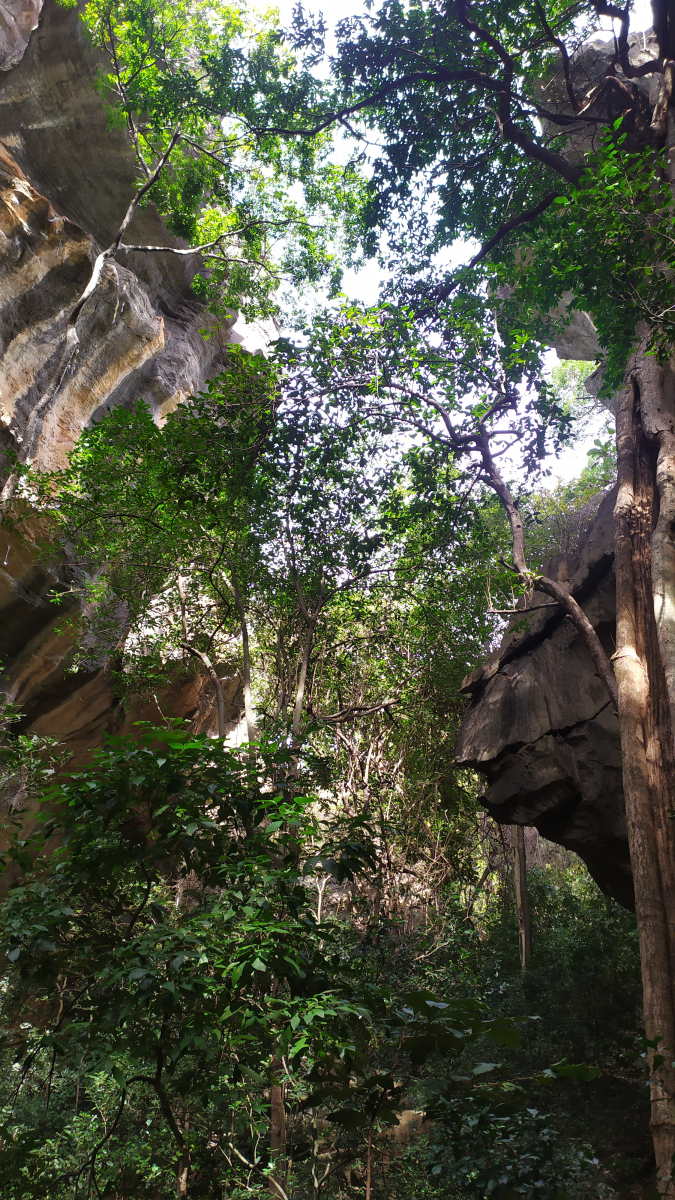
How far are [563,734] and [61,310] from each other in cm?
1006

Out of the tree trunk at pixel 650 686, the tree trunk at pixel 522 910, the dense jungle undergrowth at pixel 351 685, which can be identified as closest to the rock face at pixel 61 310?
the dense jungle undergrowth at pixel 351 685

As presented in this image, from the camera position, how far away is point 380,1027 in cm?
222

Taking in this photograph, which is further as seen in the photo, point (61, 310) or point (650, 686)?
point (61, 310)

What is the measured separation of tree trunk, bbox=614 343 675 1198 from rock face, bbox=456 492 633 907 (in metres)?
0.78

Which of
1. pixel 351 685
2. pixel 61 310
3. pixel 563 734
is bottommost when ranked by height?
pixel 563 734

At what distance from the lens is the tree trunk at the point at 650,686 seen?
3615 mm

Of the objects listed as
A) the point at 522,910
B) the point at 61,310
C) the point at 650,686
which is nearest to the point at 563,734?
the point at 650,686

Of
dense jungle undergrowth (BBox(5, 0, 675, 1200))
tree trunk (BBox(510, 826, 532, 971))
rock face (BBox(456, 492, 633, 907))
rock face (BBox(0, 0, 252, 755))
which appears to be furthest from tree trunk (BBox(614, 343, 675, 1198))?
rock face (BBox(0, 0, 252, 755))

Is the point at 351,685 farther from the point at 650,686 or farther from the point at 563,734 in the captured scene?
the point at 650,686

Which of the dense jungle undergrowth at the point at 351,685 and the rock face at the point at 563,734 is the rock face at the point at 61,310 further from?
the rock face at the point at 563,734

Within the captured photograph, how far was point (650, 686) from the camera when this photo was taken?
4.48 m

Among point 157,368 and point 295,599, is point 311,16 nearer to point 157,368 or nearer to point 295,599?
point 295,599

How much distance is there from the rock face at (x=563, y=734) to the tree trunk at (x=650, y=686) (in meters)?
0.78

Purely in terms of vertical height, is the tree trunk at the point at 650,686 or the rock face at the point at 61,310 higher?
the rock face at the point at 61,310
